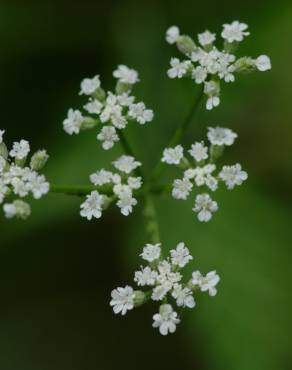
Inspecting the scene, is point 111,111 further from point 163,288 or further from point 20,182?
point 163,288

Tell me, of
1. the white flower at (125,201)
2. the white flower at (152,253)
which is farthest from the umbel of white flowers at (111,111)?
the white flower at (152,253)

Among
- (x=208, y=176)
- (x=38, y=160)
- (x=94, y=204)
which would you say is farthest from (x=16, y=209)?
(x=208, y=176)

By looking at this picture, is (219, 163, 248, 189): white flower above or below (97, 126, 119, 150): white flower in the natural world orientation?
below

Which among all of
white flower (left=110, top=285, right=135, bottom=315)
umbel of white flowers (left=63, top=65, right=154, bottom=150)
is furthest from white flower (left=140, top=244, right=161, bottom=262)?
umbel of white flowers (left=63, top=65, right=154, bottom=150)

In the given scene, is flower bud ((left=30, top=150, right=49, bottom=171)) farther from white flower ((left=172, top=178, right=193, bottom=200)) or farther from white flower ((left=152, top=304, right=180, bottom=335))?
white flower ((left=152, top=304, right=180, bottom=335))

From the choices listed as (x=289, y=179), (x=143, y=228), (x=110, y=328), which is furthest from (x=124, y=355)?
(x=289, y=179)

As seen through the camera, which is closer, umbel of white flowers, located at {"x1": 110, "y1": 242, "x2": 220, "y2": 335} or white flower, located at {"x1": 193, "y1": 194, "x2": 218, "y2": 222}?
umbel of white flowers, located at {"x1": 110, "y1": 242, "x2": 220, "y2": 335}

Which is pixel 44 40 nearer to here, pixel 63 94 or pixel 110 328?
pixel 63 94
